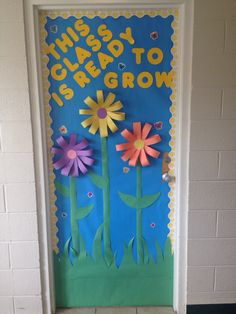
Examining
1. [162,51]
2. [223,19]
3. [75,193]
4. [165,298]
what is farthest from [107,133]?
[165,298]

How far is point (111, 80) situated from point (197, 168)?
2.42ft

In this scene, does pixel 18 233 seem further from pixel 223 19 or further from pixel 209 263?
pixel 223 19

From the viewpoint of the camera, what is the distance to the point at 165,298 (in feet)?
7.47

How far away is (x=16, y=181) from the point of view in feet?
6.65

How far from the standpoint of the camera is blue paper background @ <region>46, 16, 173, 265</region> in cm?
196

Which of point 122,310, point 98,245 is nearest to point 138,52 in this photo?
point 98,245

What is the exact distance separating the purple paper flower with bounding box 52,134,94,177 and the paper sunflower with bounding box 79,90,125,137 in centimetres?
12

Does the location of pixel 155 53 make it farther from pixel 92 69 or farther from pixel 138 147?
pixel 138 147

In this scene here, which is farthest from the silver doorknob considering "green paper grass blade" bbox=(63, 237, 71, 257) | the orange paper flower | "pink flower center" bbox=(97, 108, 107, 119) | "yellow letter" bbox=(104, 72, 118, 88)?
"green paper grass blade" bbox=(63, 237, 71, 257)

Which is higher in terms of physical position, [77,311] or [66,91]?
[66,91]

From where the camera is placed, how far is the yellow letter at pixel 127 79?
6.59ft

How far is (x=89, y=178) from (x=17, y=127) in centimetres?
53

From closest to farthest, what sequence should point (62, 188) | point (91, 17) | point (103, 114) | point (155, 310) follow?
point (91, 17)
point (103, 114)
point (62, 188)
point (155, 310)

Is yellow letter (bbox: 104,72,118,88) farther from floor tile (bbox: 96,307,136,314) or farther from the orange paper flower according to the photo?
floor tile (bbox: 96,307,136,314)
